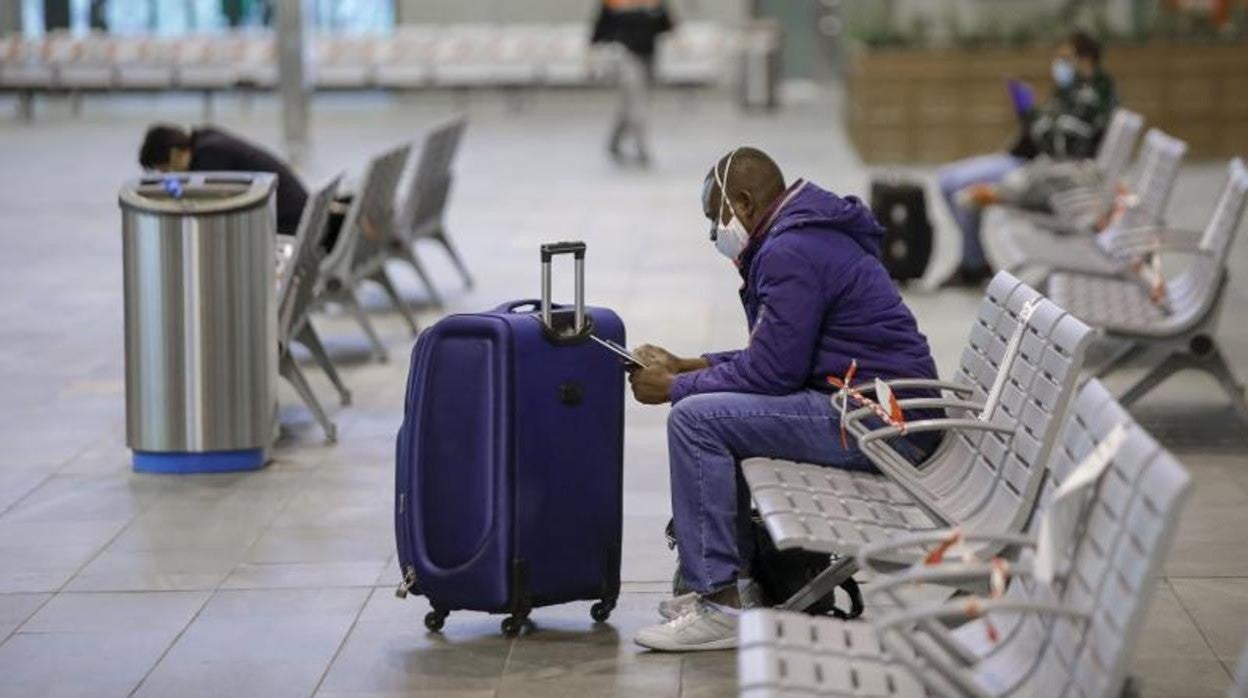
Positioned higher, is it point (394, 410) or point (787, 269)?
point (787, 269)

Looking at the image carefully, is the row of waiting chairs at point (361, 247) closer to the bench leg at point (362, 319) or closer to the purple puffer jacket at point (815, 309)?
the bench leg at point (362, 319)

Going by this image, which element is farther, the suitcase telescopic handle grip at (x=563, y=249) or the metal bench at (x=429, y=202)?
the metal bench at (x=429, y=202)

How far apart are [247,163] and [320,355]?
0.98 meters

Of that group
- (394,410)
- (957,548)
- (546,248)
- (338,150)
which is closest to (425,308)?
(394,410)

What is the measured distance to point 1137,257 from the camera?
10.3 m

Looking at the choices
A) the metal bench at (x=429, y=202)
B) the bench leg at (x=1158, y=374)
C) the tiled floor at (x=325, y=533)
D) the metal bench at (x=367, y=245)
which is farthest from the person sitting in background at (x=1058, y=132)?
the bench leg at (x=1158, y=374)

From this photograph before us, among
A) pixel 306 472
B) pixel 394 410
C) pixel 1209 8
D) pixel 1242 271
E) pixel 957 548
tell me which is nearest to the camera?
pixel 957 548

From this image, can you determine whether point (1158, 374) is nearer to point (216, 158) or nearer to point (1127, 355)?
point (1127, 355)

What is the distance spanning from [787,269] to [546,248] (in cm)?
65

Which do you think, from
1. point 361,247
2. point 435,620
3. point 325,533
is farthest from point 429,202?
point 435,620

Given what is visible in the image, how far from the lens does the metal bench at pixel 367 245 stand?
10.7 meters

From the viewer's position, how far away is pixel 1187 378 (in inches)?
408

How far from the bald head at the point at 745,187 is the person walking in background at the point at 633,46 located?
578 inches

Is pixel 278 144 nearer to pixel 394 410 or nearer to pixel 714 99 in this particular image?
pixel 714 99
